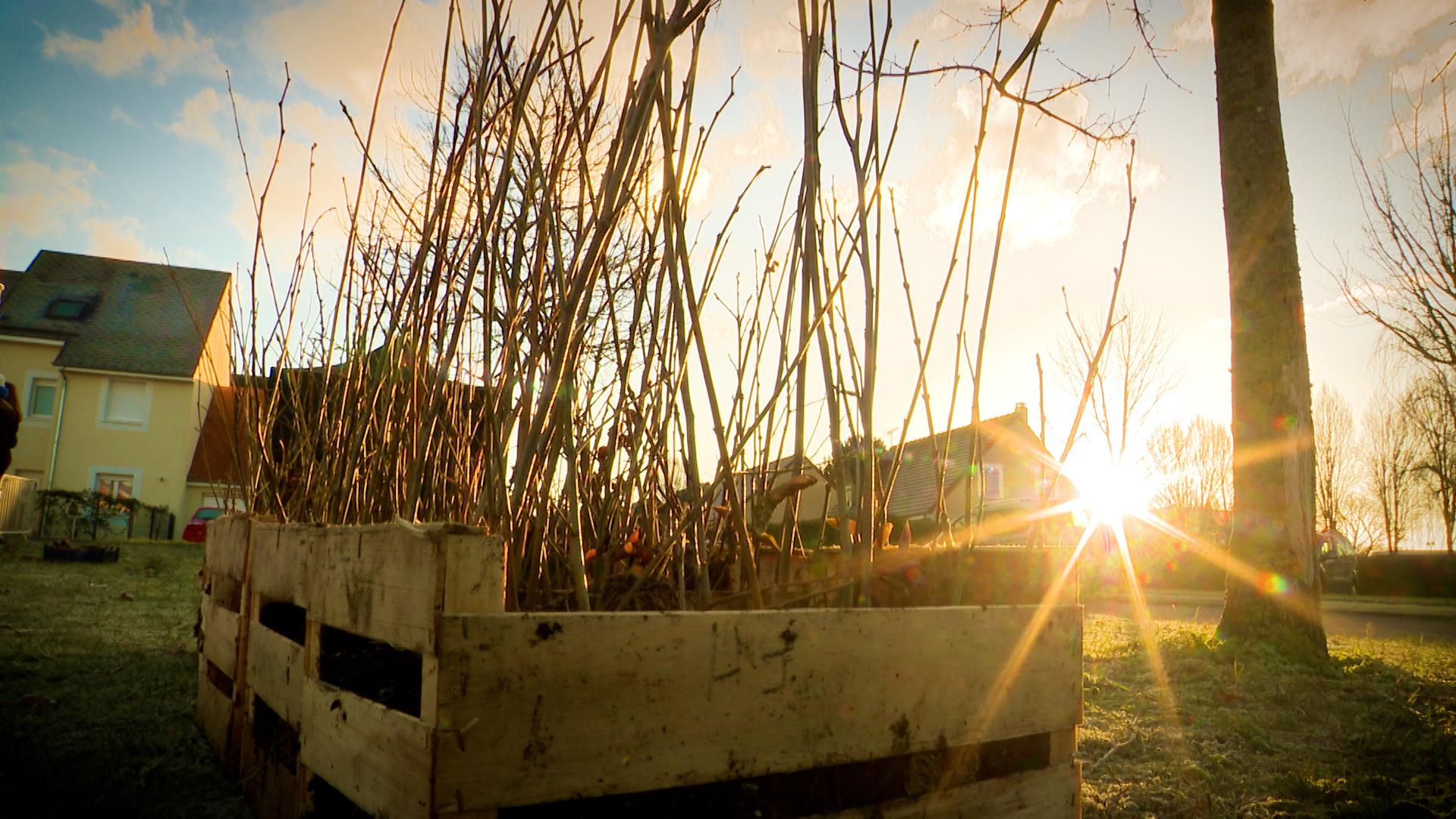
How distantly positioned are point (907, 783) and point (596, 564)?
0.67 m

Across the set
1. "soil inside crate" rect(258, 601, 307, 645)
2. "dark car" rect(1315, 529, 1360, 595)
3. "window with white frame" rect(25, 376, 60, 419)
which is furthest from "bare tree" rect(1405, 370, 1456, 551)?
"window with white frame" rect(25, 376, 60, 419)

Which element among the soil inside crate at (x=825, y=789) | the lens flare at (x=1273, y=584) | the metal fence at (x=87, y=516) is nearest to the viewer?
the soil inside crate at (x=825, y=789)

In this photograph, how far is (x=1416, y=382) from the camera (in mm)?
20938

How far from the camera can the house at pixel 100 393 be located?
20266 millimetres

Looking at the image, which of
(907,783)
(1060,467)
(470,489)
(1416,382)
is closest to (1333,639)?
(1060,467)

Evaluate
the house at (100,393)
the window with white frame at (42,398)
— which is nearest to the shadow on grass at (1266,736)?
the house at (100,393)

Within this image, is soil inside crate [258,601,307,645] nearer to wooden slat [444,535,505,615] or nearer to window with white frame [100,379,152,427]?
wooden slat [444,535,505,615]

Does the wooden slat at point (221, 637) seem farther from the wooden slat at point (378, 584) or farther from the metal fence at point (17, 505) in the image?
the metal fence at point (17, 505)

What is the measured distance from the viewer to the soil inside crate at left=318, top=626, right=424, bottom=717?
122cm

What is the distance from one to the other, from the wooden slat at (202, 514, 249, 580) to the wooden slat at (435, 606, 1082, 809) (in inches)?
62.7

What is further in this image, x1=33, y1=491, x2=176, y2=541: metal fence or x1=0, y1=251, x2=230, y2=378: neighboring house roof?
x1=0, y1=251, x2=230, y2=378: neighboring house roof

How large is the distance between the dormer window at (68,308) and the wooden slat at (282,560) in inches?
1003

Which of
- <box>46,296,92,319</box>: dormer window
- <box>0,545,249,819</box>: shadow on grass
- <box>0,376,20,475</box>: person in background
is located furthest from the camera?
<box>46,296,92,319</box>: dormer window

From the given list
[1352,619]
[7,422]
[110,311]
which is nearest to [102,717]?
[7,422]
